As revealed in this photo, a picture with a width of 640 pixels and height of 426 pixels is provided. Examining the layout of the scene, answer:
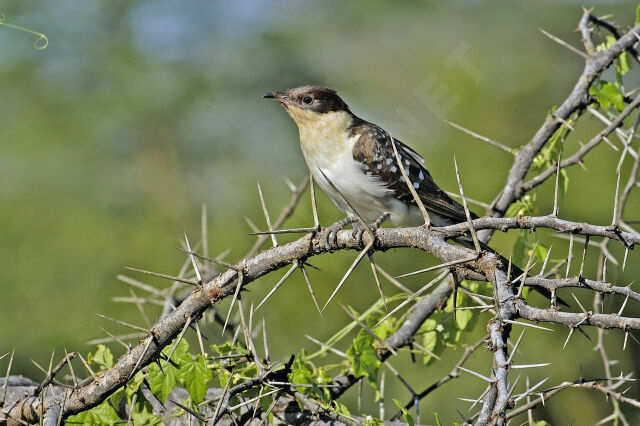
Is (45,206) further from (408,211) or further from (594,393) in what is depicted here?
(594,393)

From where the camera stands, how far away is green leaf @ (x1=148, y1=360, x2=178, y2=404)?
7.96 ft

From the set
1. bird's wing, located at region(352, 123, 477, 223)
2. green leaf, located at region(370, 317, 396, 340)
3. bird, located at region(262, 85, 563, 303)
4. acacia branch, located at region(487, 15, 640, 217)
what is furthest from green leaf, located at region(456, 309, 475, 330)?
bird's wing, located at region(352, 123, 477, 223)

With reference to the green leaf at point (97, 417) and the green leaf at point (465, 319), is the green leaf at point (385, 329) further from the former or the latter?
the green leaf at point (97, 417)

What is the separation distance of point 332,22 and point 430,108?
3461 millimetres

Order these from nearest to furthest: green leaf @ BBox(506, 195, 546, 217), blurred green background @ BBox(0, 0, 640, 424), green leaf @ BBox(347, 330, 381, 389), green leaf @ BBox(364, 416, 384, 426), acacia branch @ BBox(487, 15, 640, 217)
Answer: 1. green leaf @ BBox(364, 416, 384, 426)
2. green leaf @ BBox(347, 330, 381, 389)
3. acacia branch @ BBox(487, 15, 640, 217)
4. green leaf @ BBox(506, 195, 546, 217)
5. blurred green background @ BBox(0, 0, 640, 424)

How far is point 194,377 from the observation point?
7.96ft

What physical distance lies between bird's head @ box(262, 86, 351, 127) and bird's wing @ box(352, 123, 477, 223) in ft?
1.14

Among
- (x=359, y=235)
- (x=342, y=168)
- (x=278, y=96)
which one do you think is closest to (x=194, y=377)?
(x=359, y=235)

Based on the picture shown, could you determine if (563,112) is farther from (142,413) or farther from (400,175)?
(142,413)

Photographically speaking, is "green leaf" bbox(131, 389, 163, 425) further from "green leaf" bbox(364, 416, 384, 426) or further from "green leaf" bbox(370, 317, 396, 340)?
"green leaf" bbox(370, 317, 396, 340)

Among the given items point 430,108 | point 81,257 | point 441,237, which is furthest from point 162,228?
point 441,237

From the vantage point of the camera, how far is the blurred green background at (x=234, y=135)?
5.46 meters

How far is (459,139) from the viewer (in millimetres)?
6215

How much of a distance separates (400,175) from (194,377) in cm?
218
